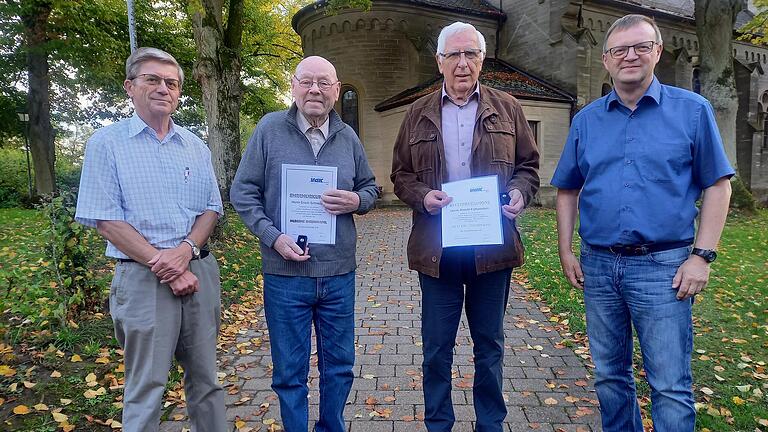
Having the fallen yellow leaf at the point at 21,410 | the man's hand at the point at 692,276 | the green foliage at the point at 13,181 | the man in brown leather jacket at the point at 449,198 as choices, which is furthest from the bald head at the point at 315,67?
the green foliage at the point at 13,181

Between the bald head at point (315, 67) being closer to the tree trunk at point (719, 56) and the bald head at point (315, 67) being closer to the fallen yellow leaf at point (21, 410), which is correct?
the fallen yellow leaf at point (21, 410)

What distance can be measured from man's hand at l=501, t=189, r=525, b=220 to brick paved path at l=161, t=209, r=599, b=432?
160 centimetres

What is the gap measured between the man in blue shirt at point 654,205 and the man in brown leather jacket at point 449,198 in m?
0.45

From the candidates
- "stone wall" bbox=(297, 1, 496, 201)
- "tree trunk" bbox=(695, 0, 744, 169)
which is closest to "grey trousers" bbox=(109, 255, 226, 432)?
"tree trunk" bbox=(695, 0, 744, 169)

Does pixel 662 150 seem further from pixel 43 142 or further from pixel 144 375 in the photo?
pixel 43 142

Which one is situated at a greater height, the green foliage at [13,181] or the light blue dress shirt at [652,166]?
the green foliage at [13,181]

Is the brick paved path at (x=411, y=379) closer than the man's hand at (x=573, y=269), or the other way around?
the man's hand at (x=573, y=269)

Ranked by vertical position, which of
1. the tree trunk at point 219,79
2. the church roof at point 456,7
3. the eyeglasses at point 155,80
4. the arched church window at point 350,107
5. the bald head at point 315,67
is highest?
the church roof at point 456,7

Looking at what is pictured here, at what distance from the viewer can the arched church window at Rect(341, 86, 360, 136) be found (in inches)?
795

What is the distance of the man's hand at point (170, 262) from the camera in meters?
2.22

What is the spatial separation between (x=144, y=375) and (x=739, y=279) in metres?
8.49

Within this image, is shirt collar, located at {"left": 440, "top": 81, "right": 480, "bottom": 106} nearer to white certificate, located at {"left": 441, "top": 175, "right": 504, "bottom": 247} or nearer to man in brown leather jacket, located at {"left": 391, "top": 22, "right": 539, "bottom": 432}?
man in brown leather jacket, located at {"left": 391, "top": 22, "right": 539, "bottom": 432}

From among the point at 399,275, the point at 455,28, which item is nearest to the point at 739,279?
the point at 399,275

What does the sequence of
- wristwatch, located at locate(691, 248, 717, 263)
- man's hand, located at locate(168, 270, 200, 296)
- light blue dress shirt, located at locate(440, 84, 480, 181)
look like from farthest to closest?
light blue dress shirt, located at locate(440, 84, 480, 181) < man's hand, located at locate(168, 270, 200, 296) < wristwatch, located at locate(691, 248, 717, 263)
